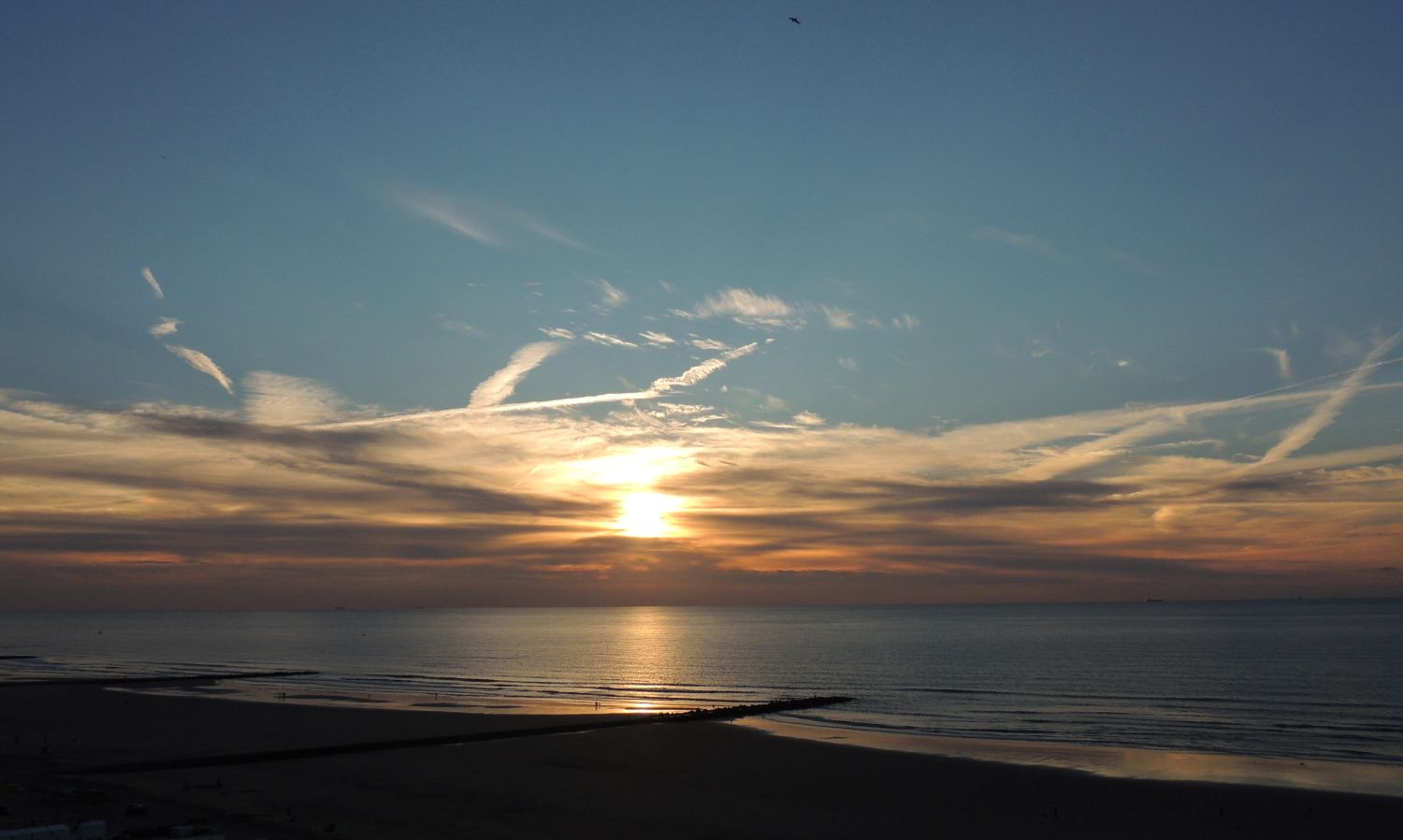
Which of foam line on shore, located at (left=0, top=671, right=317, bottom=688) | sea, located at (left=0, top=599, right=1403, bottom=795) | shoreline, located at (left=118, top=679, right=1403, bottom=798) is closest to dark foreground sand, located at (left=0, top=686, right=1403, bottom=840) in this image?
shoreline, located at (left=118, top=679, right=1403, bottom=798)

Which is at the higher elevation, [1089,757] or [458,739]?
[1089,757]

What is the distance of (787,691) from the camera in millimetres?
98125

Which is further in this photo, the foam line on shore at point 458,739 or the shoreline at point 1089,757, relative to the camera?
the foam line on shore at point 458,739

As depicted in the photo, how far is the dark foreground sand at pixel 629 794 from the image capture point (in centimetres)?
3597

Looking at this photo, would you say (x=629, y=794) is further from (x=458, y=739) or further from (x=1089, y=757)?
(x=1089, y=757)

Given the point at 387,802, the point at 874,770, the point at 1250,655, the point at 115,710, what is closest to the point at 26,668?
the point at 115,710

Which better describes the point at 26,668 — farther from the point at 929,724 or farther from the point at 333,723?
the point at 929,724

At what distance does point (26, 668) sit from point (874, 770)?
128 meters

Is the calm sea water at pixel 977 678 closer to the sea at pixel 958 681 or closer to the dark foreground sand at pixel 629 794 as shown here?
the sea at pixel 958 681

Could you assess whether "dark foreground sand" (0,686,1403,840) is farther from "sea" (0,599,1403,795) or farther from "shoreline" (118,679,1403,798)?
"sea" (0,599,1403,795)

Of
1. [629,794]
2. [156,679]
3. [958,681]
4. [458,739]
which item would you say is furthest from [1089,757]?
[156,679]

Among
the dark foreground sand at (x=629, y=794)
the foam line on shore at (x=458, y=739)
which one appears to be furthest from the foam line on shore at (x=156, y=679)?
the foam line on shore at (x=458, y=739)

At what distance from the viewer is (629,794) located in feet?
139

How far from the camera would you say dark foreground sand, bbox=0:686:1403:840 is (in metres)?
36.0
